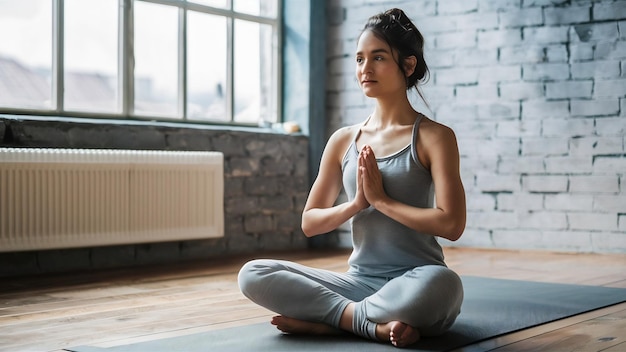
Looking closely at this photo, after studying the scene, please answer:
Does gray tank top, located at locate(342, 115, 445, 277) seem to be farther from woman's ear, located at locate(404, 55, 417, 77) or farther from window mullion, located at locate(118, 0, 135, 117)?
window mullion, located at locate(118, 0, 135, 117)

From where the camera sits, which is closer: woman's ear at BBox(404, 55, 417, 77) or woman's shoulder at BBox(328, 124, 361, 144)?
woman's ear at BBox(404, 55, 417, 77)

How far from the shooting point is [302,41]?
543cm

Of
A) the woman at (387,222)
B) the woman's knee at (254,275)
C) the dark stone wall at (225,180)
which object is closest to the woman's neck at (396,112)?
the woman at (387,222)

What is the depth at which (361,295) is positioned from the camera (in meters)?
2.38

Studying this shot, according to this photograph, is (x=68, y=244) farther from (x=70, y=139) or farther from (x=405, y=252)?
(x=405, y=252)

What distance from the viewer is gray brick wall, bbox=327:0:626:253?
471cm

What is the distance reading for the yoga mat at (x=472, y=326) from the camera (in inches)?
86.4

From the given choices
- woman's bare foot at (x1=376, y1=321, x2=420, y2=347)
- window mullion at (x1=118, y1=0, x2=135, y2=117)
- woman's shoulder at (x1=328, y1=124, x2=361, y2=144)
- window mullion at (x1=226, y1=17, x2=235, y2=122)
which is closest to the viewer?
woman's bare foot at (x1=376, y1=321, x2=420, y2=347)

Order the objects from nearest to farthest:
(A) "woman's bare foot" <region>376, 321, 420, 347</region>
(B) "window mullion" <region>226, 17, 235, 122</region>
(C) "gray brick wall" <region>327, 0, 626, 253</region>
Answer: (A) "woman's bare foot" <region>376, 321, 420, 347</region> → (C) "gray brick wall" <region>327, 0, 626, 253</region> → (B) "window mullion" <region>226, 17, 235, 122</region>

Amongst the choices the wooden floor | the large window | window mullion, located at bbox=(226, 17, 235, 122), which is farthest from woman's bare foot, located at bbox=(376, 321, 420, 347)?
window mullion, located at bbox=(226, 17, 235, 122)

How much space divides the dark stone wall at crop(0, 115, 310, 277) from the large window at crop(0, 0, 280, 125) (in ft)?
0.56

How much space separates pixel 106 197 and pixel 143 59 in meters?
0.89

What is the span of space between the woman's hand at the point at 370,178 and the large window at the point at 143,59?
2.34m

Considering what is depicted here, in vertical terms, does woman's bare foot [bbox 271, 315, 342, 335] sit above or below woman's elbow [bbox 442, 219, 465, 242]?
below
